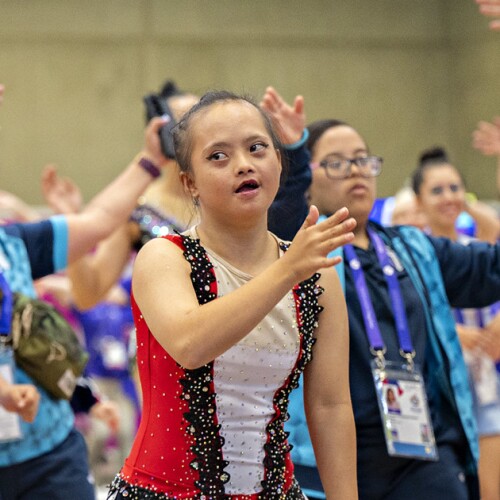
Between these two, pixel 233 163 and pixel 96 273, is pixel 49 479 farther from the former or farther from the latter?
pixel 233 163

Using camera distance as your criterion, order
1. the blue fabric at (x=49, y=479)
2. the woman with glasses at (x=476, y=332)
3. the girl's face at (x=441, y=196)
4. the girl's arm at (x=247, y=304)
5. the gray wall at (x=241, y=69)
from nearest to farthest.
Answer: the girl's arm at (x=247, y=304)
the blue fabric at (x=49, y=479)
the woman with glasses at (x=476, y=332)
the girl's face at (x=441, y=196)
the gray wall at (x=241, y=69)

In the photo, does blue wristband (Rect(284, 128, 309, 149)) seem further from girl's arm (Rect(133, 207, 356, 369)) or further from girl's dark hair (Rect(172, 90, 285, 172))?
girl's arm (Rect(133, 207, 356, 369))

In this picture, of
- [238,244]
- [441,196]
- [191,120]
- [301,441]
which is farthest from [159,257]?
[441,196]

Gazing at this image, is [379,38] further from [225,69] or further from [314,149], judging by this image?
[314,149]

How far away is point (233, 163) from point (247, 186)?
48 millimetres

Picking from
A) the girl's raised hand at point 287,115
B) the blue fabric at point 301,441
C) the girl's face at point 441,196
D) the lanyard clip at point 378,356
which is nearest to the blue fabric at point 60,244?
the girl's raised hand at point 287,115

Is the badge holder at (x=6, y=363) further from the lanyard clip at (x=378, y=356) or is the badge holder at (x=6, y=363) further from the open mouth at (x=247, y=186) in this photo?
the open mouth at (x=247, y=186)

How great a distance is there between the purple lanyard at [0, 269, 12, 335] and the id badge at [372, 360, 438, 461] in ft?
3.39

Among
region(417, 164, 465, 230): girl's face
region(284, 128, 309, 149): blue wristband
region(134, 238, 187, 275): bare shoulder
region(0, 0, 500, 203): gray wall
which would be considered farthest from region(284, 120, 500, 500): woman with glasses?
region(0, 0, 500, 203): gray wall

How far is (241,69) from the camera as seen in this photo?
864 cm

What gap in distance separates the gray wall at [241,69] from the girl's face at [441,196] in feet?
11.1

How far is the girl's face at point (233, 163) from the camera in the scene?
180 centimetres

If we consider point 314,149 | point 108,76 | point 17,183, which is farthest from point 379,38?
point 314,149

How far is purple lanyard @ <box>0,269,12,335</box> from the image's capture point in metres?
2.83
